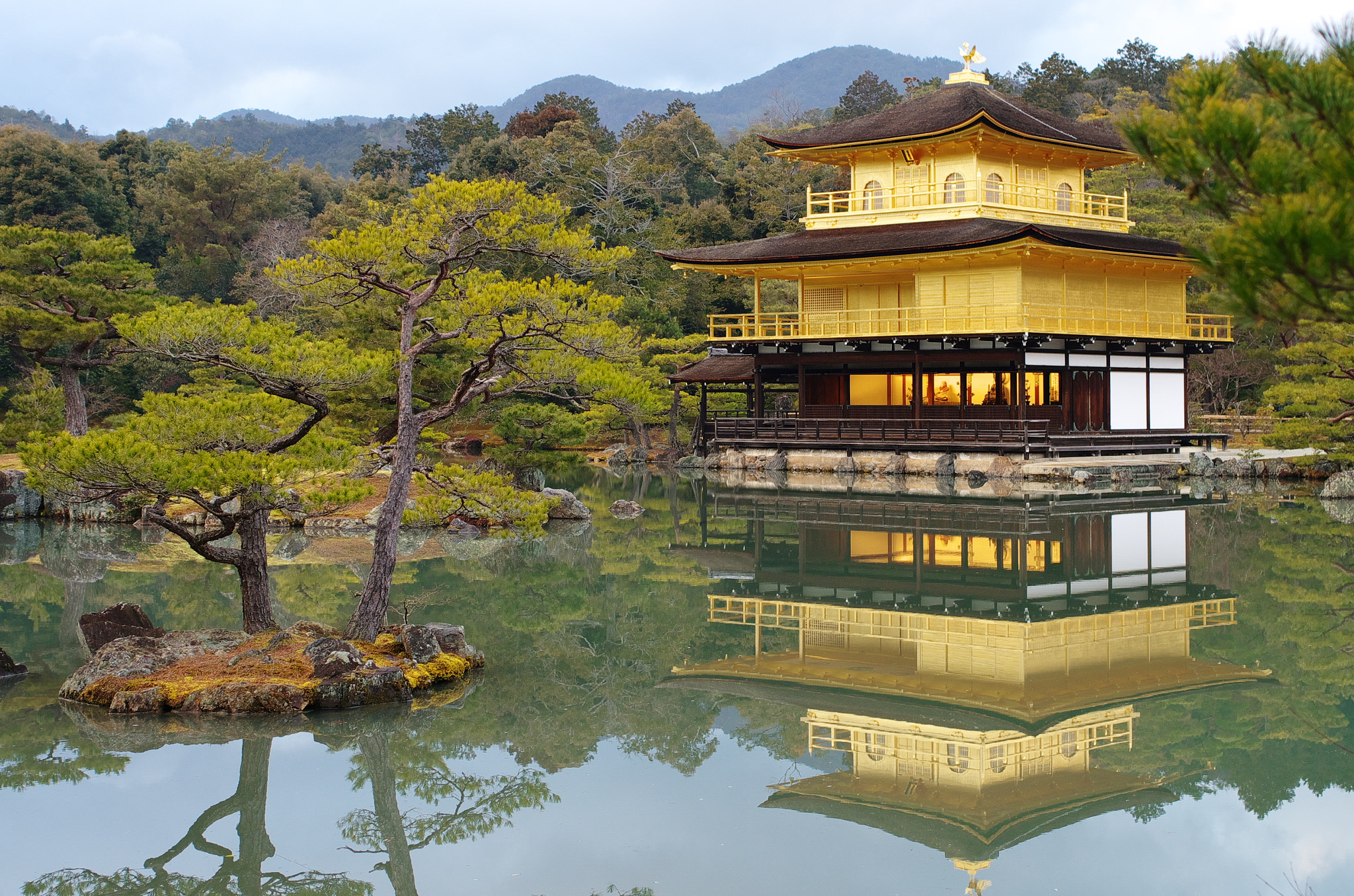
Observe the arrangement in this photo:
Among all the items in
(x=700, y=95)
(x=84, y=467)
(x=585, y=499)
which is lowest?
Answer: (x=585, y=499)

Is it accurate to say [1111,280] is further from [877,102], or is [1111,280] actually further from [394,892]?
[877,102]

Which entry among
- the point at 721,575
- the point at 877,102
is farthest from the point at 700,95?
the point at 721,575

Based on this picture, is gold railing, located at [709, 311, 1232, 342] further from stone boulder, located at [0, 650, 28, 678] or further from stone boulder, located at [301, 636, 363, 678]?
stone boulder, located at [0, 650, 28, 678]

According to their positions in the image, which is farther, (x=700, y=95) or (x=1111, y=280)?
(x=700, y=95)

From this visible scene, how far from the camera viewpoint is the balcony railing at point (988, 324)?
1021 inches

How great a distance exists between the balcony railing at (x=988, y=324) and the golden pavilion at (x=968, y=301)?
0.07 m

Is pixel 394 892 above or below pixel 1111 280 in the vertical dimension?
below

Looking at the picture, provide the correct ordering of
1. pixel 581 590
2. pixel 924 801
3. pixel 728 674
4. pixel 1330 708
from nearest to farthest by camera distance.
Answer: pixel 924 801
pixel 1330 708
pixel 728 674
pixel 581 590

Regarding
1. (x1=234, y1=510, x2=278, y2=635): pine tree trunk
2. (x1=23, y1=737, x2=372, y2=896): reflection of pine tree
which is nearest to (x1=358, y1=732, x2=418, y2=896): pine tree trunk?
(x1=23, y1=737, x2=372, y2=896): reflection of pine tree

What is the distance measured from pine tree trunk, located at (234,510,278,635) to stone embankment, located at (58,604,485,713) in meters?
0.19

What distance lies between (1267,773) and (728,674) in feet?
12.8

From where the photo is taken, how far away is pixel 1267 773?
652cm

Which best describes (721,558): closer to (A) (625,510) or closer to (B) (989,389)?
(A) (625,510)

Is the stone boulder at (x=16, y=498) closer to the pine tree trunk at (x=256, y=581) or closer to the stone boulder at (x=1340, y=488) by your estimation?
the pine tree trunk at (x=256, y=581)
